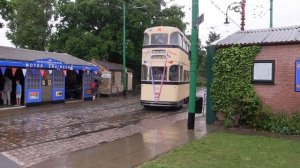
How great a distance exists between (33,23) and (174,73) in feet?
113

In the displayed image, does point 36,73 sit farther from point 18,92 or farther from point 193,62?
point 193,62

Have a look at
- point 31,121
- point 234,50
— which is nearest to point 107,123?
point 31,121

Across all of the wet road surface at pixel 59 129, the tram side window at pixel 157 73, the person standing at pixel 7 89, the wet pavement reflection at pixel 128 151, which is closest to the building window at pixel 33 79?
the person standing at pixel 7 89

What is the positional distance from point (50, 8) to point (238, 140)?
45130mm

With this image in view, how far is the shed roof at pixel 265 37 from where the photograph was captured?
14.3 meters

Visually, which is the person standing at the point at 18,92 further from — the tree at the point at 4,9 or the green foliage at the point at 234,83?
the green foliage at the point at 234,83

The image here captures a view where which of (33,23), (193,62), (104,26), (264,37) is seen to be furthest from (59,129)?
(33,23)

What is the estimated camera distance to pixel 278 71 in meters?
14.3

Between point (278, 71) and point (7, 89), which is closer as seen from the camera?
point (278, 71)

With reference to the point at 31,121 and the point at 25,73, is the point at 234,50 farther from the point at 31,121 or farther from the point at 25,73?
the point at 25,73

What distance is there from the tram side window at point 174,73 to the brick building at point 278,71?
6.98 m

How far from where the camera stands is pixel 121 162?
357 inches

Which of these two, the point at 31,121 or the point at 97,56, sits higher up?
the point at 97,56

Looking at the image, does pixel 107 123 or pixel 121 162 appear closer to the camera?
pixel 121 162
